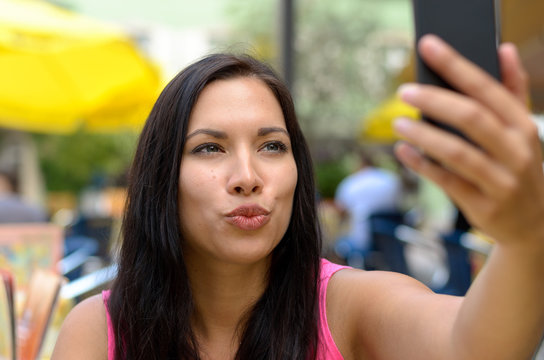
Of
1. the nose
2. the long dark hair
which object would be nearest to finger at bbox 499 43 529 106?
the nose

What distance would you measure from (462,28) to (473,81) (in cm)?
9

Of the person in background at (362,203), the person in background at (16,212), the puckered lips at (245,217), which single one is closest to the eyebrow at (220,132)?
the puckered lips at (245,217)

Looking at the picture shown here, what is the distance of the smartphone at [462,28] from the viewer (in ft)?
2.35

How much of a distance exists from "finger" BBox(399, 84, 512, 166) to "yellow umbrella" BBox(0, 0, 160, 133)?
4787mm

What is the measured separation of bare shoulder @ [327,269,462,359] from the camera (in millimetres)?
1077

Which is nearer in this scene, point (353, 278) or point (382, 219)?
point (353, 278)

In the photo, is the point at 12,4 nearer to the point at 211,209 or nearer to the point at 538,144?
the point at 211,209

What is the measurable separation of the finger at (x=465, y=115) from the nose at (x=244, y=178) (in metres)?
0.68

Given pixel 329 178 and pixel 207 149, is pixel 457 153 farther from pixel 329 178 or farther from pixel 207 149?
pixel 329 178

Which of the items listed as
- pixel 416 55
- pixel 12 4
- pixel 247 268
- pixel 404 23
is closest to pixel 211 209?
pixel 247 268

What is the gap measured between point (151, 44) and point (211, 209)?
21.0 meters

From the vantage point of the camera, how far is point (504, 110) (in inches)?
26.5

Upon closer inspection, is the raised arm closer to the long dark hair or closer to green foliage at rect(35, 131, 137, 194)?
the long dark hair

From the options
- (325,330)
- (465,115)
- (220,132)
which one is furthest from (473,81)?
(325,330)
